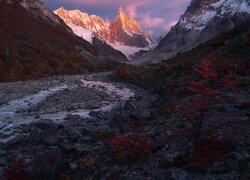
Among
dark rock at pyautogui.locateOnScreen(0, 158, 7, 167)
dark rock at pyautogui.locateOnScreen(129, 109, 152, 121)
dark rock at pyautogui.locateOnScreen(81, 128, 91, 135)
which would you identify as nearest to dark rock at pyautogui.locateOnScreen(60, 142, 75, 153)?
dark rock at pyautogui.locateOnScreen(81, 128, 91, 135)

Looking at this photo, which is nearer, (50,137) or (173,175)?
(173,175)

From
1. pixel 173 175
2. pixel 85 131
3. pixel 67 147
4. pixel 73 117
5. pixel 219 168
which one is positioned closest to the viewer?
pixel 219 168

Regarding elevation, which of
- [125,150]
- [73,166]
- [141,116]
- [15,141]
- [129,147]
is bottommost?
[15,141]

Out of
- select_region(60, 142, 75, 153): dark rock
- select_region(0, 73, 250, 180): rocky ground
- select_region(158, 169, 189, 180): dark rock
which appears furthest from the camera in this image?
select_region(60, 142, 75, 153): dark rock

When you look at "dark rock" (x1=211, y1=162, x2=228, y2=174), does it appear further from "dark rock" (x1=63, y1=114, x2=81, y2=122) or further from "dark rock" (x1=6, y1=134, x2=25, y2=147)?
"dark rock" (x1=63, y1=114, x2=81, y2=122)

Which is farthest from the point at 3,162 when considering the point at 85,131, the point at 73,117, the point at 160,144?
the point at 73,117

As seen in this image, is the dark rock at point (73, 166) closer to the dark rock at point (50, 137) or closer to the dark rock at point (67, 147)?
the dark rock at point (67, 147)

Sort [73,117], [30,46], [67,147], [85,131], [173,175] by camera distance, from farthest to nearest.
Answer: [30,46], [73,117], [85,131], [67,147], [173,175]

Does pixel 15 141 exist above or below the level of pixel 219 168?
below

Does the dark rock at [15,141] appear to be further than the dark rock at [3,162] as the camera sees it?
Yes

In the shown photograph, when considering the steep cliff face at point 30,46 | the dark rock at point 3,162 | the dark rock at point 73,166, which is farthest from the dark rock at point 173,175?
the steep cliff face at point 30,46

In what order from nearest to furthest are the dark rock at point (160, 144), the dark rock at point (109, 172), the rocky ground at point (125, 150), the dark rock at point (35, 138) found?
the rocky ground at point (125, 150) → the dark rock at point (109, 172) → the dark rock at point (160, 144) → the dark rock at point (35, 138)

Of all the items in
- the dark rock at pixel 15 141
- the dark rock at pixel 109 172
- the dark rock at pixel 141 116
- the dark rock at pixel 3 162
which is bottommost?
the dark rock at pixel 3 162

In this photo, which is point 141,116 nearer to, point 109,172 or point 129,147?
point 129,147
